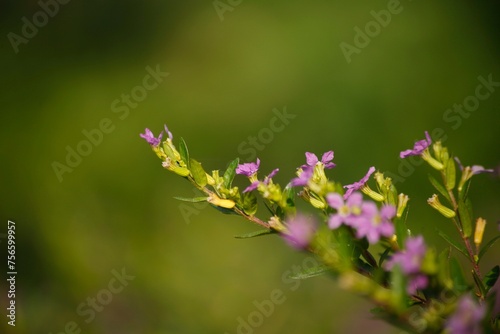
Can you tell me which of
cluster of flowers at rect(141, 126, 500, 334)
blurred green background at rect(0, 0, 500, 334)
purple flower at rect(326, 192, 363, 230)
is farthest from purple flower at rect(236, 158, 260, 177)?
blurred green background at rect(0, 0, 500, 334)

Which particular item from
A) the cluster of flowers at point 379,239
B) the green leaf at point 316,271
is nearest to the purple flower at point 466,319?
the cluster of flowers at point 379,239

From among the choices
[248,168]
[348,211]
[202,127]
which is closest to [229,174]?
[248,168]

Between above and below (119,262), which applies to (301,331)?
below

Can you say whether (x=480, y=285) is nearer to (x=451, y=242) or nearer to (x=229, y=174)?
(x=451, y=242)

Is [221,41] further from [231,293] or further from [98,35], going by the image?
[231,293]

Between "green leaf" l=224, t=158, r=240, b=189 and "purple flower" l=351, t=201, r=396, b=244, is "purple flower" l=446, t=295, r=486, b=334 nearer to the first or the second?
"purple flower" l=351, t=201, r=396, b=244

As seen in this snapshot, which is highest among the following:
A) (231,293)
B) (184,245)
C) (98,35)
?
(98,35)

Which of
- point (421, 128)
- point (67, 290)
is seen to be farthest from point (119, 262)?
point (421, 128)
